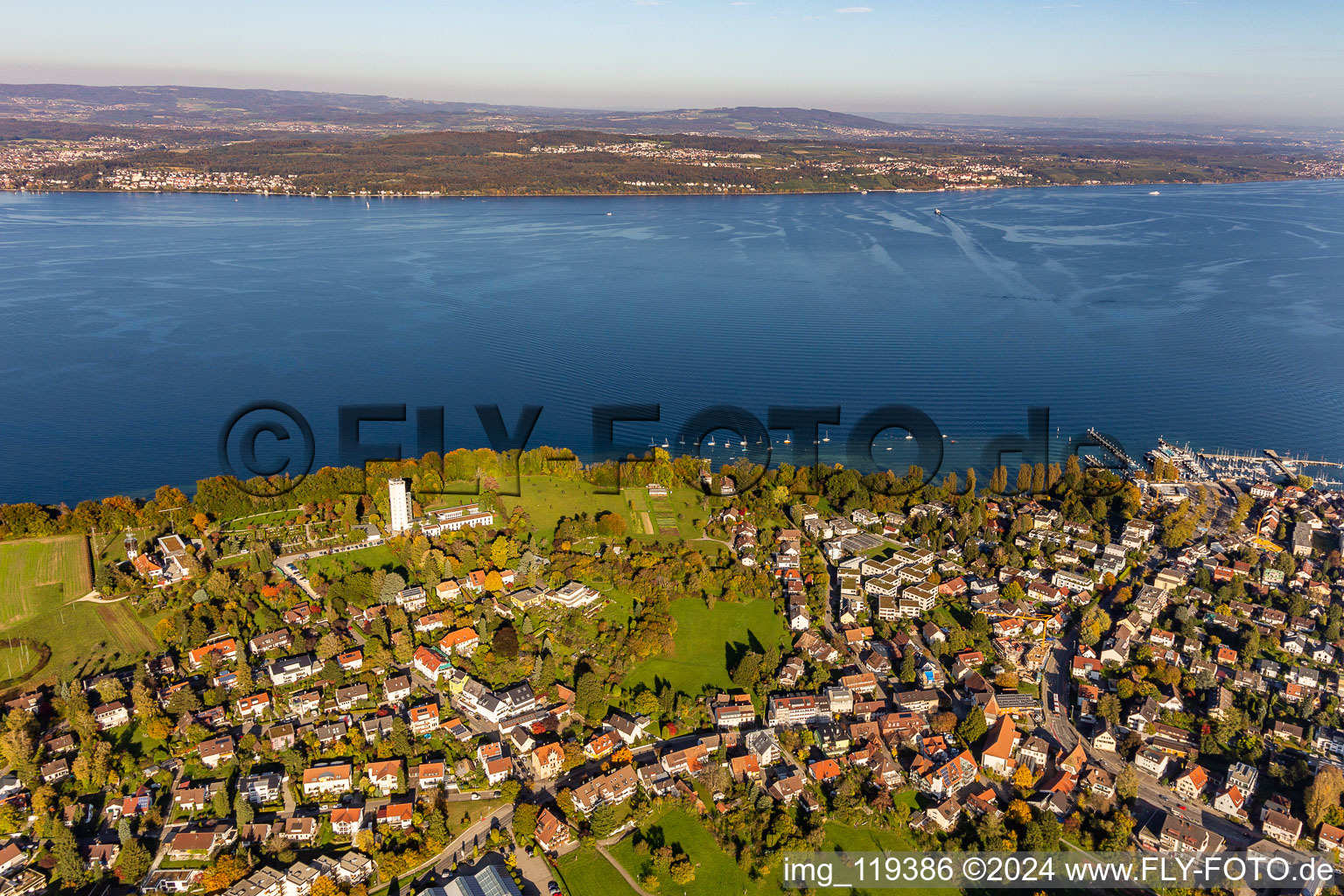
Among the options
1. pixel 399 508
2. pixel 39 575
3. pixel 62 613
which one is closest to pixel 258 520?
pixel 399 508

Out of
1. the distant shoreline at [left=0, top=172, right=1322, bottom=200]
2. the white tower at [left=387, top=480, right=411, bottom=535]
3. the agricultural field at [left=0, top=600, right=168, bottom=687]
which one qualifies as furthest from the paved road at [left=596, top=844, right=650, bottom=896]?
the distant shoreline at [left=0, top=172, right=1322, bottom=200]

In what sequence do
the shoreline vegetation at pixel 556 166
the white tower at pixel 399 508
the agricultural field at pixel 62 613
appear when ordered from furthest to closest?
the shoreline vegetation at pixel 556 166
the white tower at pixel 399 508
the agricultural field at pixel 62 613

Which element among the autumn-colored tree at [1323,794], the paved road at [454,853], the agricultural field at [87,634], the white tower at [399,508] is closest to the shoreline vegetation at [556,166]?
the white tower at [399,508]

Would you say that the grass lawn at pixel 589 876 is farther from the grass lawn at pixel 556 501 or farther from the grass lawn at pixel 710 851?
the grass lawn at pixel 556 501

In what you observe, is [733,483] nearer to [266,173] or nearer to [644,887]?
[644,887]

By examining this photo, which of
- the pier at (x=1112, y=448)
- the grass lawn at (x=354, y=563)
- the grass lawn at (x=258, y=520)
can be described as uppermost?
the pier at (x=1112, y=448)

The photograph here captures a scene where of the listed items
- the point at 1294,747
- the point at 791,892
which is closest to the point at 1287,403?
the point at 1294,747

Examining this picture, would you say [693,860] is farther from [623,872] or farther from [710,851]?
[623,872]
